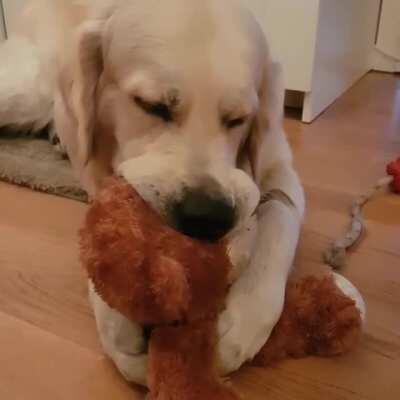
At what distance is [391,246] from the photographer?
4.31 feet

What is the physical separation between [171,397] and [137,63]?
510 millimetres

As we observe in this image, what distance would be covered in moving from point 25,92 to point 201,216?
1014 millimetres

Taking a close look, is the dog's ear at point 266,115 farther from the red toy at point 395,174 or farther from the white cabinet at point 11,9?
the white cabinet at point 11,9

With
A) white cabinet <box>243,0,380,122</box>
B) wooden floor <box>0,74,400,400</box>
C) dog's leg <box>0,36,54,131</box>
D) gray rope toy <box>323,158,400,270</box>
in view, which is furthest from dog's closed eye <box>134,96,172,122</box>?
white cabinet <box>243,0,380,122</box>

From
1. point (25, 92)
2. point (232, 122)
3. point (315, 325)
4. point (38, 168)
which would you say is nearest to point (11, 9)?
point (25, 92)

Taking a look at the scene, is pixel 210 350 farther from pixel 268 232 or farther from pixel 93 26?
pixel 93 26

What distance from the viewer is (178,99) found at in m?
0.94

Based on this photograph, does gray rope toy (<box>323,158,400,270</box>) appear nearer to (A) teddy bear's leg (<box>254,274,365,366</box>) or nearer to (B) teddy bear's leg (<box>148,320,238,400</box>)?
(A) teddy bear's leg (<box>254,274,365,366</box>)

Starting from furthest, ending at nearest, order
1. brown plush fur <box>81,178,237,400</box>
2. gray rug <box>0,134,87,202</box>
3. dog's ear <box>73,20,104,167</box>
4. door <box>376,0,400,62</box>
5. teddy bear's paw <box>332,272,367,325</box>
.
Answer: door <box>376,0,400,62</box>
gray rug <box>0,134,87,202</box>
dog's ear <box>73,20,104,167</box>
teddy bear's paw <box>332,272,367,325</box>
brown plush fur <box>81,178,237,400</box>

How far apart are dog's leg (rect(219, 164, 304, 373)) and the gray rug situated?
0.57 m

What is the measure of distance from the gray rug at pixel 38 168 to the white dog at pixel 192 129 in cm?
30

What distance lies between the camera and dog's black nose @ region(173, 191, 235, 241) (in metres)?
0.87

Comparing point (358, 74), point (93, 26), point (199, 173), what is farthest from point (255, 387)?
point (358, 74)

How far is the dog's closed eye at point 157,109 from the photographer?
37.8 inches
